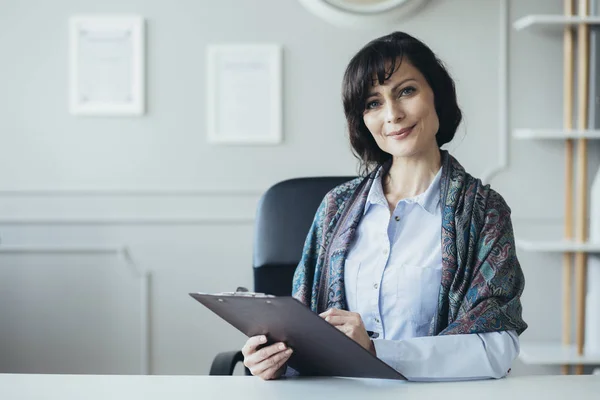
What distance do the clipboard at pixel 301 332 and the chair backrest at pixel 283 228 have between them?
541 mm

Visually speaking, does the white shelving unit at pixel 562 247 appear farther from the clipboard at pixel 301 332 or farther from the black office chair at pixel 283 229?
the clipboard at pixel 301 332

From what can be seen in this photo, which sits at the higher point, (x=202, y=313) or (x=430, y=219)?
(x=430, y=219)

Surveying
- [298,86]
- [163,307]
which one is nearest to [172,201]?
[163,307]

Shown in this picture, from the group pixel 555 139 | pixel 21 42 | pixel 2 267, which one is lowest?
pixel 2 267

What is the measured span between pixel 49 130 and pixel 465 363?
7.38ft

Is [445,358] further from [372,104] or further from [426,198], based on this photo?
[372,104]

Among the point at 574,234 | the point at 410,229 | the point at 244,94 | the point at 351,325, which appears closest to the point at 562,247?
the point at 574,234

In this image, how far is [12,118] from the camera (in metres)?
3.03

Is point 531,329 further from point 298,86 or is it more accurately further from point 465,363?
point 465,363

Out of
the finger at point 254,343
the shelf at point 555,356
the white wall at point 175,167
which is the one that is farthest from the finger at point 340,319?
the white wall at point 175,167

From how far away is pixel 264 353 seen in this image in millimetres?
1210

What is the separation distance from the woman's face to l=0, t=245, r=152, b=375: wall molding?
169cm

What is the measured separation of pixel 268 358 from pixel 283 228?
24.2 inches

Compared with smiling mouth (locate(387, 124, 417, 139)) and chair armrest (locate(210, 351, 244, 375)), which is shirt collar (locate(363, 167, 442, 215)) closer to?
smiling mouth (locate(387, 124, 417, 139))
